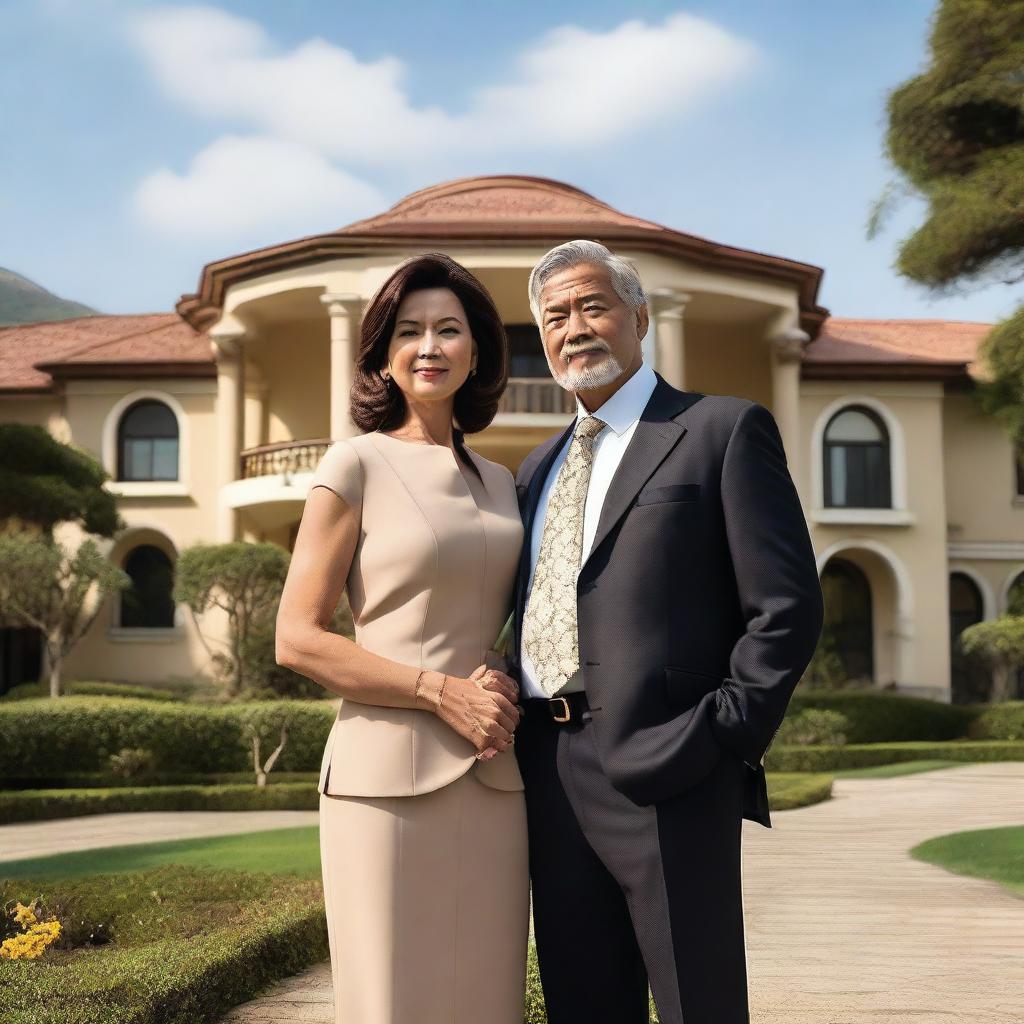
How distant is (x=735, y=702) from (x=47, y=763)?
16.0 meters

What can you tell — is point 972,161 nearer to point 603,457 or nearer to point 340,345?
point 340,345

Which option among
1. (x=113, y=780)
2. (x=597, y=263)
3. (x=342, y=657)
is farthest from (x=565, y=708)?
(x=113, y=780)

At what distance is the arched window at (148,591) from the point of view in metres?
25.4

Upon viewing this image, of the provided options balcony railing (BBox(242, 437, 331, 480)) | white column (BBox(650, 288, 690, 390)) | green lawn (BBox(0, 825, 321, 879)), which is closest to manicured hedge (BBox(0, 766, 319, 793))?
green lawn (BBox(0, 825, 321, 879))

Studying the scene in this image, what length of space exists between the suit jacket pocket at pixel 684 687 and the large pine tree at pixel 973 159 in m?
17.6

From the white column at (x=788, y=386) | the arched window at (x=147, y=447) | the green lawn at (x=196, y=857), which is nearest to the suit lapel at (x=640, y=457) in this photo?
the green lawn at (x=196, y=857)

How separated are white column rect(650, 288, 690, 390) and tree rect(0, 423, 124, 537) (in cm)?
954

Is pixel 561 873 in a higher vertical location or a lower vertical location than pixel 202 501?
lower

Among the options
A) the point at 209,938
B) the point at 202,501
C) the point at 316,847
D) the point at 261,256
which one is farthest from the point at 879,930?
the point at 202,501

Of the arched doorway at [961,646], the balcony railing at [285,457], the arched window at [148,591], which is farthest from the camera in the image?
the arched doorway at [961,646]

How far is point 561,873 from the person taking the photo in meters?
3.01

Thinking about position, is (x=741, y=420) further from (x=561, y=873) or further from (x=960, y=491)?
(x=960, y=491)

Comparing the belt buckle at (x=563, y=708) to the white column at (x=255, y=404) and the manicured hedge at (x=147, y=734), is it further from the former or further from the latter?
the white column at (x=255, y=404)

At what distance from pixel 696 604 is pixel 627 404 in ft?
1.93
